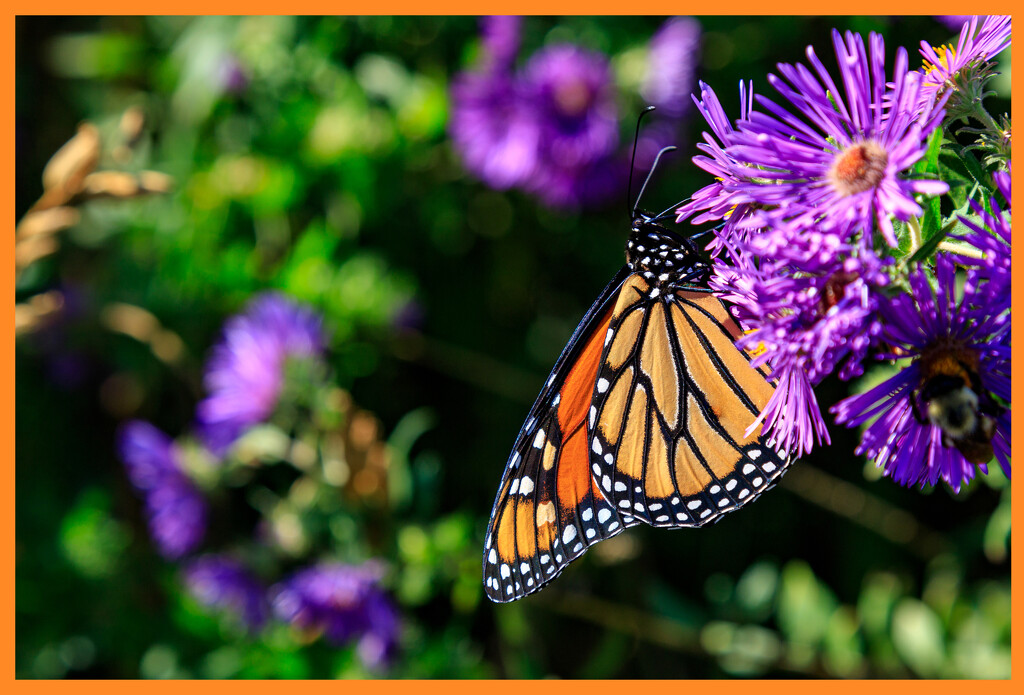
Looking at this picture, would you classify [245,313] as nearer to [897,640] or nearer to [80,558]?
Result: [80,558]

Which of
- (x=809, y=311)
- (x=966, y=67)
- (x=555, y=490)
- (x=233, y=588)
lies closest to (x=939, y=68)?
(x=966, y=67)

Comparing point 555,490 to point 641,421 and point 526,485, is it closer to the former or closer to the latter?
point 526,485

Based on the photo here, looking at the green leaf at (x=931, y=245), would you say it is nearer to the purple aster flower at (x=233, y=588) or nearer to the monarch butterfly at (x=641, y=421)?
the monarch butterfly at (x=641, y=421)

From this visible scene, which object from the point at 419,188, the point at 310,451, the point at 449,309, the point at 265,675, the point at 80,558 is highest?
the point at 419,188

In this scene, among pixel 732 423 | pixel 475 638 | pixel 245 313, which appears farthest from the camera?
pixel 475 638

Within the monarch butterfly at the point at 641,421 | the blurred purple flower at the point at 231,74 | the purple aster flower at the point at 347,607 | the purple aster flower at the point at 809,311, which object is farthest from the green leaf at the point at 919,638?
the blurred purple flower at the point at 231,74

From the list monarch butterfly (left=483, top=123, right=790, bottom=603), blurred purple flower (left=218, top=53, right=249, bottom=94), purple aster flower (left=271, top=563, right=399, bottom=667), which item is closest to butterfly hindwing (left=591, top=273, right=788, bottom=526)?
monarch butterfly (left=483, top=123, right=790, bottom=603)

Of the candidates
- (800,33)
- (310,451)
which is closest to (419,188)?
(310,451)

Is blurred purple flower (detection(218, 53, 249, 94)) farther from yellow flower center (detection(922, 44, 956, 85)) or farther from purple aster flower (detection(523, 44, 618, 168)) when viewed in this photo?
yellow flower center (detection(922, 44, 956, 85))
